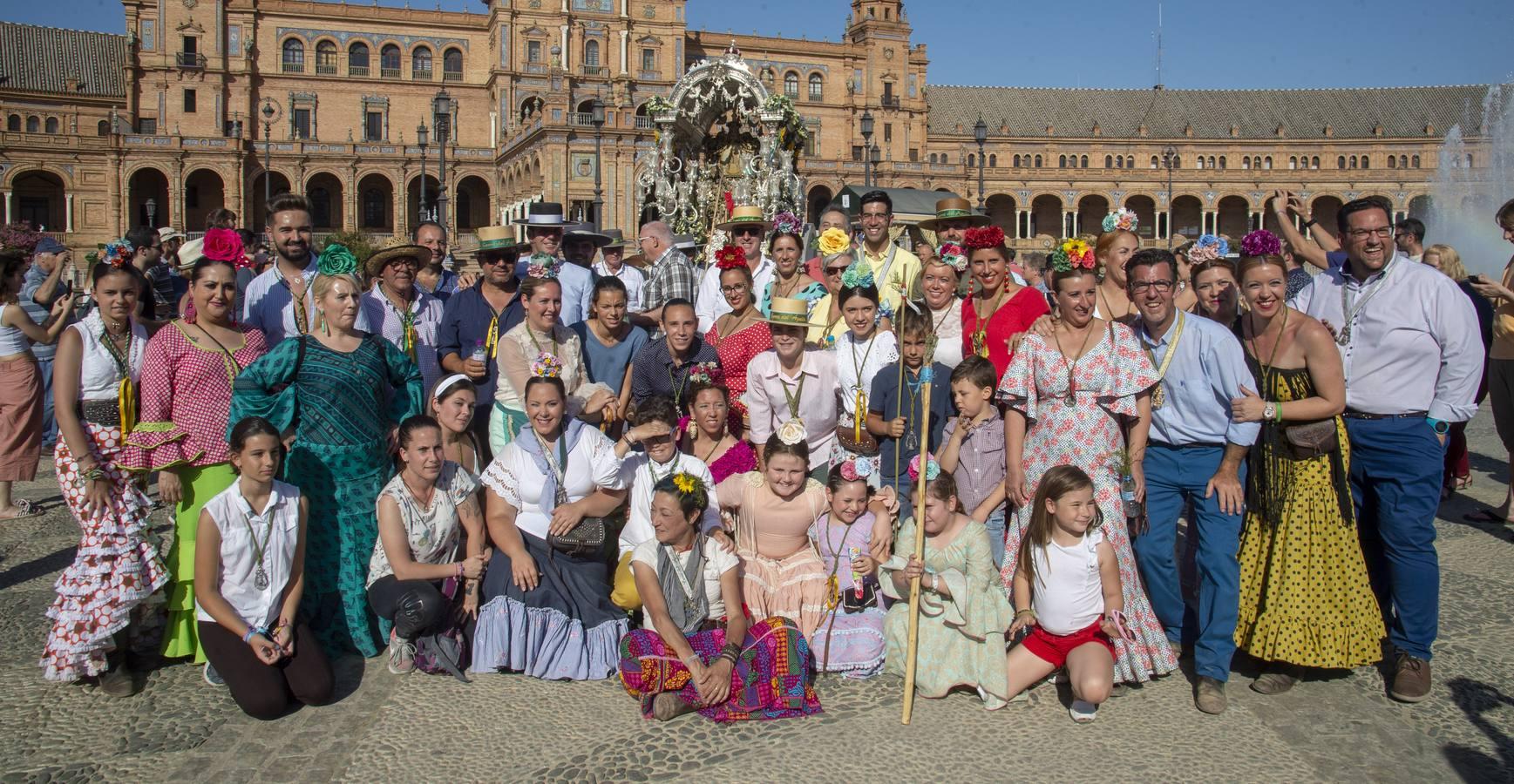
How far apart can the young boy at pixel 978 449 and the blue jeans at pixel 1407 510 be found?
1727 millimetres

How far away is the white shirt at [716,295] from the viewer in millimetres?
8047

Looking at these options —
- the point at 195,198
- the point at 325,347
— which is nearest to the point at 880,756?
the point at 325,347

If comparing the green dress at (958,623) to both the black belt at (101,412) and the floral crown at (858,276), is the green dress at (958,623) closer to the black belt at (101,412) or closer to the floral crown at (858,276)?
the floral crown at (858,276)

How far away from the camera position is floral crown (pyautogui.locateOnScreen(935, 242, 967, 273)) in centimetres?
604

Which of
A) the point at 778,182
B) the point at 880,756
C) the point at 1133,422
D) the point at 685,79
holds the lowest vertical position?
the point at 880,756

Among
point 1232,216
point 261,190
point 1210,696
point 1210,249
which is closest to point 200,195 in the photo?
point 261,190

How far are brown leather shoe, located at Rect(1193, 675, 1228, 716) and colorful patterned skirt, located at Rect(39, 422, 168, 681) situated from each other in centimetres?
512

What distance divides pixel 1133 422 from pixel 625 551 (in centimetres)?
276

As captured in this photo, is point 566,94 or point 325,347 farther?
point 566,94

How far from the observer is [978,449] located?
5574 millimetres

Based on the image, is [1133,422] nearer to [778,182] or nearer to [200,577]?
[200,577]

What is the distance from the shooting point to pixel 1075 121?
73625 millimetres

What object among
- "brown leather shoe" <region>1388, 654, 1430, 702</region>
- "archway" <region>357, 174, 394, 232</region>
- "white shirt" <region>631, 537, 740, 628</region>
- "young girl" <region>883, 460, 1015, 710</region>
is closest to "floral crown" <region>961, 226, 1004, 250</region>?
"young girl" <region>883, 460, 1015, 710</region>

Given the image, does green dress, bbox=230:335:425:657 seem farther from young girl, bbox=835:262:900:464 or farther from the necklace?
the necklace
